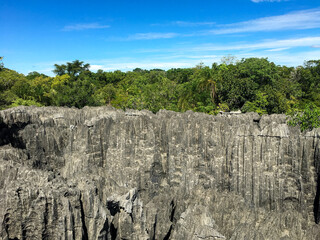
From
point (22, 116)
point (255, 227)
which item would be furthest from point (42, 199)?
point (22, 116)

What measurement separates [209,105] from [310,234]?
2093cm

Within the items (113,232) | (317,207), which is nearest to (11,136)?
(113,232)

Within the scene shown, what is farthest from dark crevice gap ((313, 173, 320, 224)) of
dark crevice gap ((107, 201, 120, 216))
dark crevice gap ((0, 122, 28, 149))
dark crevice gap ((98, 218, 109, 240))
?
dark crevice gap ((0, 122, 28, 149))

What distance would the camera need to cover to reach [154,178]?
1731 centimetres

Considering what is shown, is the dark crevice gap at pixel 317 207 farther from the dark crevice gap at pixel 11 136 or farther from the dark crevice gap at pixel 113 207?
the dark crevice gap at pixel 11 136

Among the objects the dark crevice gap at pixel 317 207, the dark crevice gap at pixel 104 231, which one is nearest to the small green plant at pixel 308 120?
the dark crevice gap at pixel 317 207

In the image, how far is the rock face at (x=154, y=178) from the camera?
9117mm

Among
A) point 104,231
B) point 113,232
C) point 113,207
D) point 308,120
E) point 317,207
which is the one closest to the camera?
point 104,231

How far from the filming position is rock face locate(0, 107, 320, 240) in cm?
912

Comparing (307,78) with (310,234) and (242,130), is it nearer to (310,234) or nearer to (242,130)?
(242,130)

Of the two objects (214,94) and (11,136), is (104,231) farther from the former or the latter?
(214,94)

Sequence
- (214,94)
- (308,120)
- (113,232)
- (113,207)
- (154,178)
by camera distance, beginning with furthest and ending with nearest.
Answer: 1. (214,94)
2. (308,120)
3. (154,178)
4. (113,207)
5. (113,232)

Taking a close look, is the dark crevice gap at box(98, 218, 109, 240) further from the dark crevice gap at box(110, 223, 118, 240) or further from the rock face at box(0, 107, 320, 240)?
the dark crevice gap at box(110, 223, 118, 240)

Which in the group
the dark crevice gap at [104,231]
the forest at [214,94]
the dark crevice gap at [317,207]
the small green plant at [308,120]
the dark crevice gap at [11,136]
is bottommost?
the dark crevice gap at [317,207]
